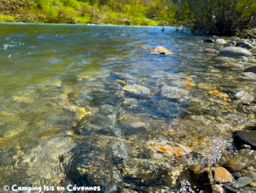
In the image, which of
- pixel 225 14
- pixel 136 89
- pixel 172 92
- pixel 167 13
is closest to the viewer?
pixel 172 92

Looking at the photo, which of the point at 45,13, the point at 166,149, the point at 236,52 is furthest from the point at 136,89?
the point at 45,13

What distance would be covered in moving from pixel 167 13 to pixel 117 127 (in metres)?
24.3

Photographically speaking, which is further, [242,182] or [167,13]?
[167,13]

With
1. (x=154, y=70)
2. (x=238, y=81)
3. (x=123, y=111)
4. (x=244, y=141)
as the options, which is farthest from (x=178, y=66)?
(x=244, y=141)

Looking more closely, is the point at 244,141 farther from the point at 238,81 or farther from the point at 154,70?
the point at 154,70

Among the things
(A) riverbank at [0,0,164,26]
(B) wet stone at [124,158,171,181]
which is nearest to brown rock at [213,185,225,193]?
(B) wet stone at [124,158,171,181]

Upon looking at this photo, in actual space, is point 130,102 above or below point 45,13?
below

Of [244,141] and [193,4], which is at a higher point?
[193,4]

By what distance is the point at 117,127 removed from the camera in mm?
2107

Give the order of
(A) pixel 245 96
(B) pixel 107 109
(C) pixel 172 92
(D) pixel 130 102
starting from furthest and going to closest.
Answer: (C) pixel 172 92
(A) pixel 245 96
(D) pixel 130 102
(B) pixel 107 109

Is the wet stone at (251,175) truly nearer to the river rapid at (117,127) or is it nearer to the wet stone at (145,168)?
the river rapid at (117,127)

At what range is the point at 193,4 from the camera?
16.3 m

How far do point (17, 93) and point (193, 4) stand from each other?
18853 mm

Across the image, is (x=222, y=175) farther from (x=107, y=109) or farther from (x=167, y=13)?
(x=167, y=13)
